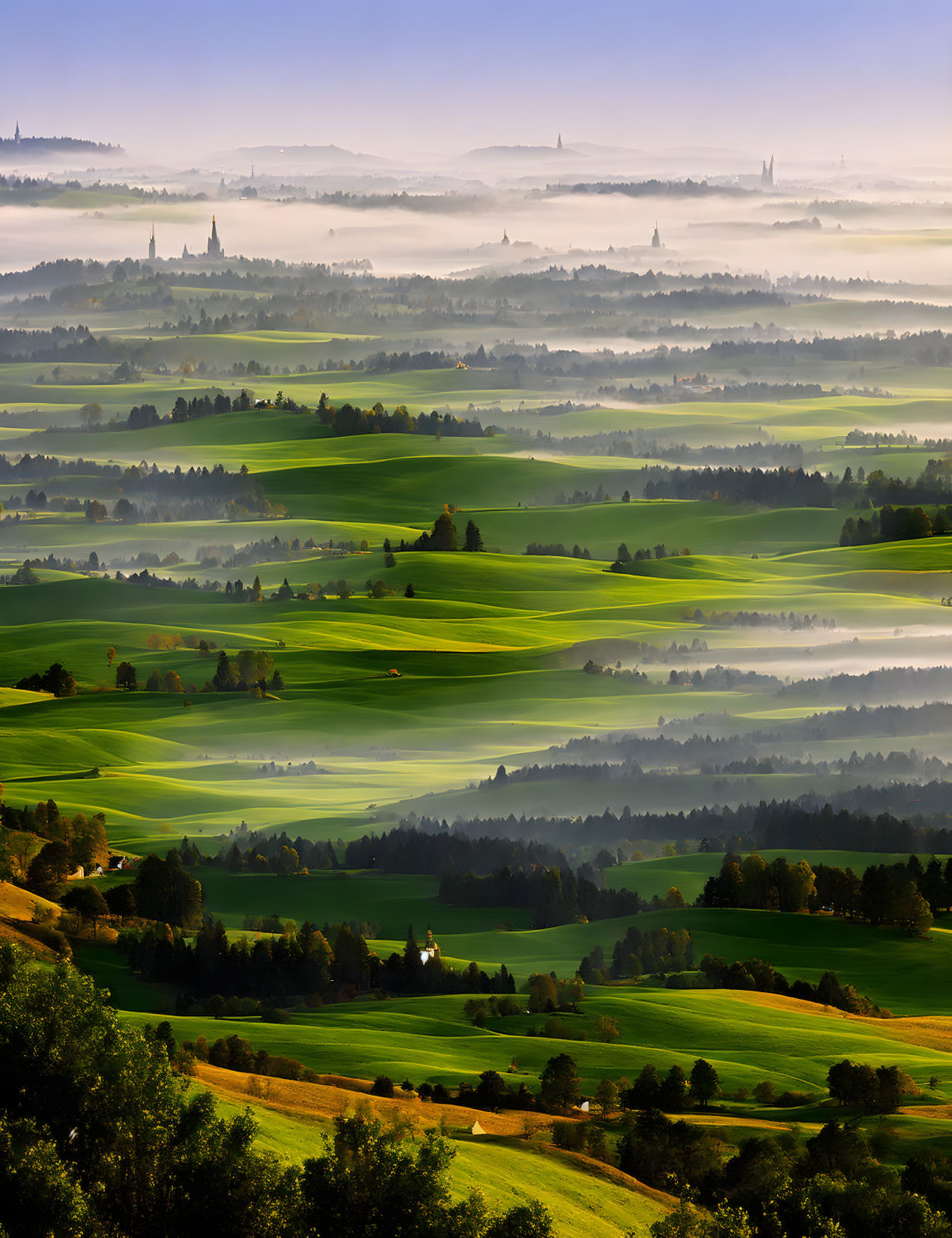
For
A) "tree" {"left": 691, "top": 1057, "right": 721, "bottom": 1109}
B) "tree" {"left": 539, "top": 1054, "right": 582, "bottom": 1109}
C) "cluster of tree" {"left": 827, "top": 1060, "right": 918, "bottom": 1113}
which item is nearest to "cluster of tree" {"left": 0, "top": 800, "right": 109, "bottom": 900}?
"tree" {"left": 539, "top": 1054, "right": 582, "bottom": 1109}

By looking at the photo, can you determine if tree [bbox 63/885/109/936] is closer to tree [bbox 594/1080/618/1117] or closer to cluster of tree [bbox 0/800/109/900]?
cluster of tree [bbox 0/800/109/900]

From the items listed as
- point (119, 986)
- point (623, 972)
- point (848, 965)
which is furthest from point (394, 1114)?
point (848, 965)

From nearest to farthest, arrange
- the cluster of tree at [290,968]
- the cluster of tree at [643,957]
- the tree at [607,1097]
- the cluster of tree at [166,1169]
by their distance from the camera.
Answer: the cluster of tree at [166,1169]
the tree at [607,1097]
the cluster of tree at [290,968]
the cluster of tree at [643,957]

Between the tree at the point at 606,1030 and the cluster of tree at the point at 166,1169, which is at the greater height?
the cluster of tree at the point at 166,1169

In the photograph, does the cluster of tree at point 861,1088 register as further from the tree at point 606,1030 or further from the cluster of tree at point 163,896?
the cluster of tree at point 163,896

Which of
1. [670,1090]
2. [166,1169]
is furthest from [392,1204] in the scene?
[670,1090]

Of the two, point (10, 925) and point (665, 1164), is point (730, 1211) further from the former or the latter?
point (10, 925)

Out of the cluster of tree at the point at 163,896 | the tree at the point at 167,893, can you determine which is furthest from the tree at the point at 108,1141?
the tree at the point at 167,893
